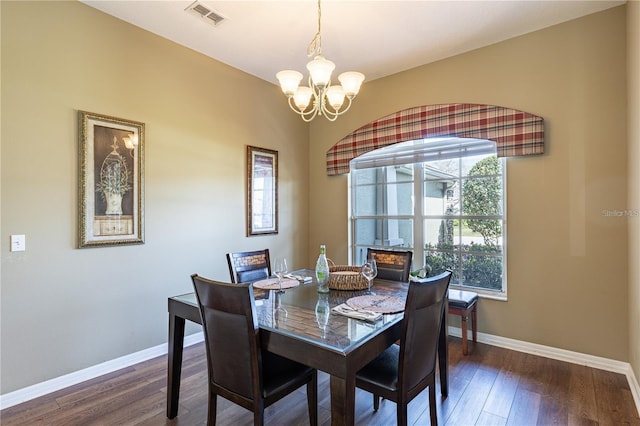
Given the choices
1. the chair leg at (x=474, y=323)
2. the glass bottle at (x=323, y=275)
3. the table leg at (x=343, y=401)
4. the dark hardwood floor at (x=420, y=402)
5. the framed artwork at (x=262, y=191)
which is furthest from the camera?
the framed artwork at (x=262, y=191)

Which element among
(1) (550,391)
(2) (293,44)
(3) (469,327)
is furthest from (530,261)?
(2) (293,44)

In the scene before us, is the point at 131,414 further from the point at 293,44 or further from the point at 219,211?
the point at 293,44

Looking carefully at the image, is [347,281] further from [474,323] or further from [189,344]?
[189,344]

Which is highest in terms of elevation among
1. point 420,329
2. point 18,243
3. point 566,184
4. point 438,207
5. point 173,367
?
point 566,184

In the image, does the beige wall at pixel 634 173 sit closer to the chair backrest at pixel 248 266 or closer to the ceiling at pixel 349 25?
the ceiling at pixel 349 25

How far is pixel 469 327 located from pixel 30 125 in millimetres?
4106

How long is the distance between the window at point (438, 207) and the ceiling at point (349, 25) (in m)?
0.97

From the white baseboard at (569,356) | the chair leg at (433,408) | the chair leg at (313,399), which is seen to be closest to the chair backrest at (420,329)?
the chair leg at (433,408)

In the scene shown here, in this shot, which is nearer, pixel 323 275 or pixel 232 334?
pixel 232 334

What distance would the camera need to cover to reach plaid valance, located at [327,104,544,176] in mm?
2912

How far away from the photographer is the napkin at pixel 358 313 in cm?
162

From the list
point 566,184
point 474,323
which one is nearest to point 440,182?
point 566,184

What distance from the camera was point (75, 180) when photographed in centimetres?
250

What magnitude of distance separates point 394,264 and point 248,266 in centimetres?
123
